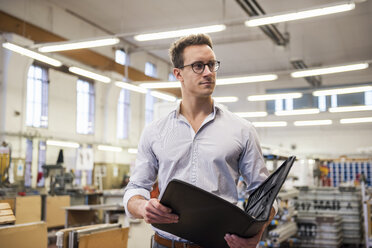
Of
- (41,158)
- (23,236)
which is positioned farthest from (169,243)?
(41,158)

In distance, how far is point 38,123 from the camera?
1218 cm

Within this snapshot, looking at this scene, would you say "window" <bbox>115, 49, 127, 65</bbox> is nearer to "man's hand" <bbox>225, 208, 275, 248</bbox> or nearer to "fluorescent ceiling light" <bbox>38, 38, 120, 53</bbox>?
"fluorescent ceiling light" <bbox>38, 38, 120, 53</bbox>

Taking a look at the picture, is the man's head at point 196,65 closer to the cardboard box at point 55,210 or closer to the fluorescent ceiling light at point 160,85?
the fluorescent ceiling light at point 160,85

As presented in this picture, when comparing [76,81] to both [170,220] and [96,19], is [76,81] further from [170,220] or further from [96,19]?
[170,220]

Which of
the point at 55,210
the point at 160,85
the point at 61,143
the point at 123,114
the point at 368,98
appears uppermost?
the point at 368,98

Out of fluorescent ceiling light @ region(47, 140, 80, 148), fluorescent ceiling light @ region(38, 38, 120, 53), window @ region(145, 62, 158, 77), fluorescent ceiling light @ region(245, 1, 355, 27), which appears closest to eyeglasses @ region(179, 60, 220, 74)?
fluorescent ceiling light @ region(245, 1, 355, 27)

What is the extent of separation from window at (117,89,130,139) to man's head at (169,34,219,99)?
1425 centimetres

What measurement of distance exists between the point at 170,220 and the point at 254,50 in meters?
15.3

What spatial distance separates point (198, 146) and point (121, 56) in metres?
14.3

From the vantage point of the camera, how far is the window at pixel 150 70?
17.1 metres

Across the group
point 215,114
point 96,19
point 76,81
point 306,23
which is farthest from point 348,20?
point 215,114

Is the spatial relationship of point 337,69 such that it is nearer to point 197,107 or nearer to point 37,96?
point 197,107

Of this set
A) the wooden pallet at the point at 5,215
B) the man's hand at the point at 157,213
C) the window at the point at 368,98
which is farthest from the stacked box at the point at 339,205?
the window at the point at 368,98

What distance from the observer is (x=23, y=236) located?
402cm
